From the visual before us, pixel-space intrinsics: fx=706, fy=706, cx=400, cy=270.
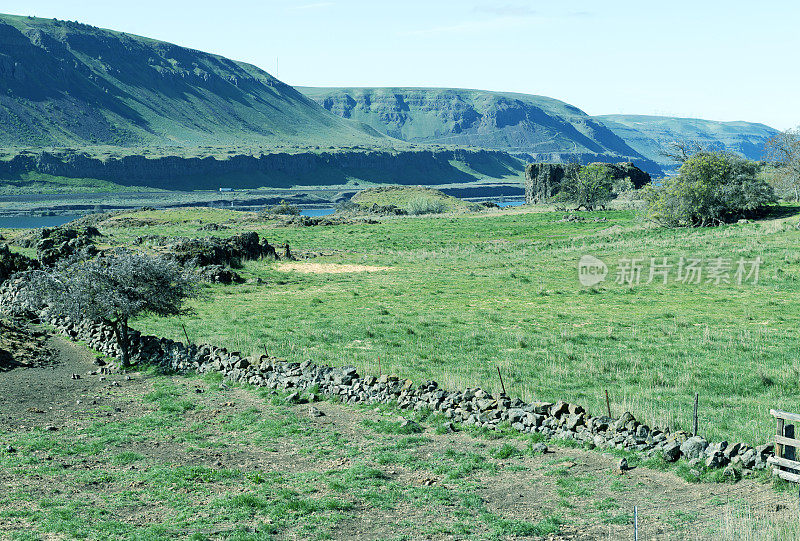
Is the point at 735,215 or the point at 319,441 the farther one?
the point at 735,215

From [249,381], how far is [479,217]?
9862 centimetres

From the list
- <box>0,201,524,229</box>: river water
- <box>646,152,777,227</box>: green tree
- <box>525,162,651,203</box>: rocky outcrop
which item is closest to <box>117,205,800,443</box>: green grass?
<box>646,152,777,227</box>: green tree

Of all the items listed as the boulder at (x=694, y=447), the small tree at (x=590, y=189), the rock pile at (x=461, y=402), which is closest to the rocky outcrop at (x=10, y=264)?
the rock pile at (x=461, y=402)

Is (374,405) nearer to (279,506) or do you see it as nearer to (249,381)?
(249,381)

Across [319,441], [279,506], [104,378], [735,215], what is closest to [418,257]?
[735,215]

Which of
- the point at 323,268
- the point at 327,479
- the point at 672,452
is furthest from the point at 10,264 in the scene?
the point at 672,452

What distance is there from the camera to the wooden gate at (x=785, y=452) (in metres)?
13.9

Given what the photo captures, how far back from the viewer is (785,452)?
14258mm

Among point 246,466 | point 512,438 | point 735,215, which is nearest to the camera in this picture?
point 246,466

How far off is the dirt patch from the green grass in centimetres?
156

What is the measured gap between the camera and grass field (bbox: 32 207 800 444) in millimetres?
22078

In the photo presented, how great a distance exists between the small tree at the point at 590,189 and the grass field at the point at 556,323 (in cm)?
5407

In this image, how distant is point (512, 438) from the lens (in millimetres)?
18234

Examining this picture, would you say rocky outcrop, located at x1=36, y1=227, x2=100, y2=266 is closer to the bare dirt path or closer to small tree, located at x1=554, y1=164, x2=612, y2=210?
the bare dirt path
